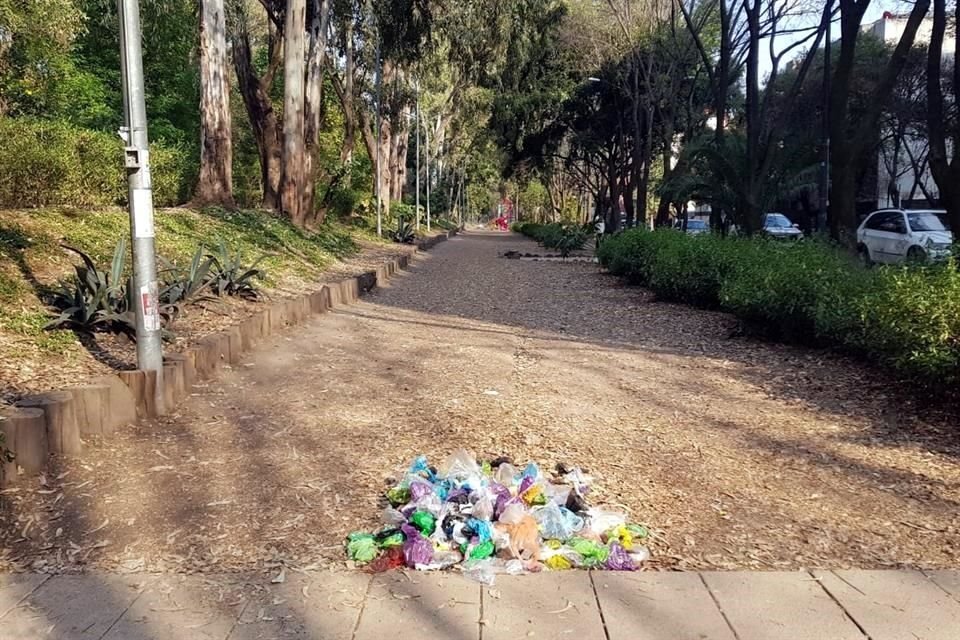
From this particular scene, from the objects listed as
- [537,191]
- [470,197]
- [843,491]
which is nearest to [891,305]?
[843,491]

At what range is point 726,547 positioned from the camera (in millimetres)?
3471

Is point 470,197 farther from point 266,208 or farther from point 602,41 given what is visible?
point 266,208

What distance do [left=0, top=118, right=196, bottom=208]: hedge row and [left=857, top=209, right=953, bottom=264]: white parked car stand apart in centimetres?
1522

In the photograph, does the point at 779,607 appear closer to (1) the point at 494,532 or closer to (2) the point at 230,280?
(1) the point at 494,532

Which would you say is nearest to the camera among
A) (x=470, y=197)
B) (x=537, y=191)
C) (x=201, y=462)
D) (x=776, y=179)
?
(x=201, y=462)

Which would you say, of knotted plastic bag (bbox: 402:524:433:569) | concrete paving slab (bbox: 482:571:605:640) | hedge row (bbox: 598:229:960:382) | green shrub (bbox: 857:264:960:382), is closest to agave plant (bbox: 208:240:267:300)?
hedge row (bbox: 598:229:960:382)

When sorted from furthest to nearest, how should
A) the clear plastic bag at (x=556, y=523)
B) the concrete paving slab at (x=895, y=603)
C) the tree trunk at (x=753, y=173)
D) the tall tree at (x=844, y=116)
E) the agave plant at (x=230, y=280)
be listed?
the tree trunk at (x=753, y=173)
the tall tree at (x=844, y=116)
the agave plant at (x=230, y=280)
the clear plastic bag at (x=556, y=523)
the concrete paving slab at (x=895, y=603)

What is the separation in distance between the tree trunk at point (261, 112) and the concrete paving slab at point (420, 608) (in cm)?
1611

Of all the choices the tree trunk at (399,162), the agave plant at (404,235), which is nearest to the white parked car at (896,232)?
the agave plant at (404,235)

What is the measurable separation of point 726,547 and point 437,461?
1708mm

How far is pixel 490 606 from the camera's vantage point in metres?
2.98

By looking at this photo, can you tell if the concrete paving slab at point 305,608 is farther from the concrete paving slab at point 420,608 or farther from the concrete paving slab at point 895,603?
the concrete paving slab at point 895,603

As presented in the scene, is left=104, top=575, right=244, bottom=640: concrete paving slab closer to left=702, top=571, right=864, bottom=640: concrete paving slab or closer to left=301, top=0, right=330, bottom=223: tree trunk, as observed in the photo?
left=702, top=571, right=864, bottom=640: concrete paving slab

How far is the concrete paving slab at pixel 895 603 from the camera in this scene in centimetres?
278
